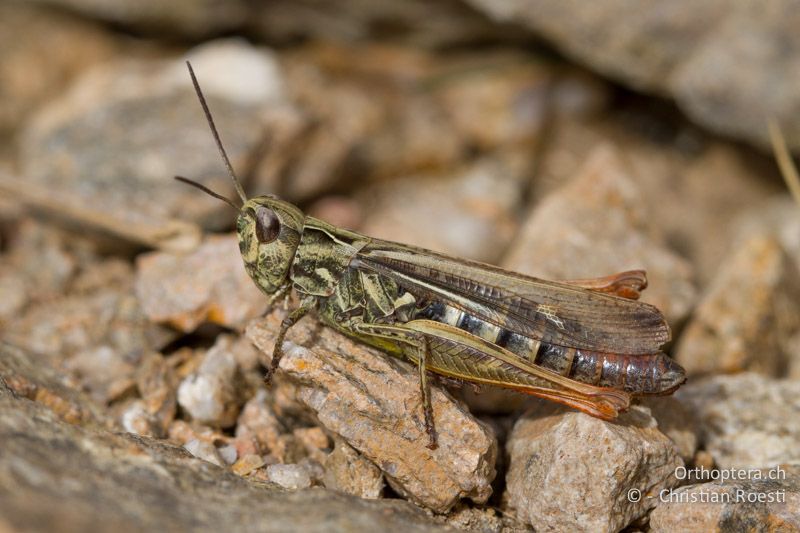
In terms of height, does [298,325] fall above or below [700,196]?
below

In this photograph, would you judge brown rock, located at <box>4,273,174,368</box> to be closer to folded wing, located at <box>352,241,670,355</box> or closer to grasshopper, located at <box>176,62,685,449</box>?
grasshopper, located at <box>176,62,685,449</box>

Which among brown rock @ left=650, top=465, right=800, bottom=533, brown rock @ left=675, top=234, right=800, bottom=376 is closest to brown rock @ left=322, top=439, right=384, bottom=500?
brown rock @ left=650, top=465, right=800, bottom=533

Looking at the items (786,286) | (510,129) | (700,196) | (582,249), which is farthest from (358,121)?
(786,286)

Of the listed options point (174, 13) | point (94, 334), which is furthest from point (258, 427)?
point (174, 13)

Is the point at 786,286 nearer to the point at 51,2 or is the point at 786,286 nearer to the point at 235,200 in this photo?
the point at 235,200

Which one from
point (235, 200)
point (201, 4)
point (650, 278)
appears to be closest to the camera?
point (650, 278)

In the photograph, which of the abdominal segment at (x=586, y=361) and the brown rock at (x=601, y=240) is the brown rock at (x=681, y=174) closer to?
the brown rock at (x=601, y=240)
